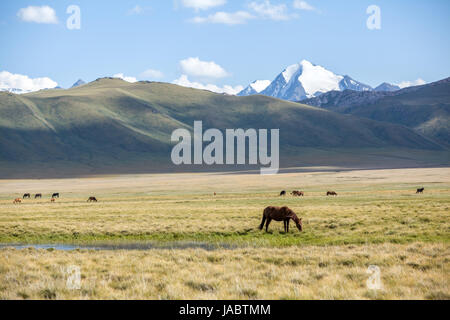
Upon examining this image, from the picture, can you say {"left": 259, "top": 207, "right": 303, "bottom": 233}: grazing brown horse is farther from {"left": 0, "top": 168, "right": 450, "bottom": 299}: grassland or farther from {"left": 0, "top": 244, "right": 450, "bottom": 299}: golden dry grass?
{"left": 0, "top": 244, "right": 450, "bottom": 299}: golden dry grass

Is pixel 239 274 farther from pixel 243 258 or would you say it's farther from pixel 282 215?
pixel 282 215

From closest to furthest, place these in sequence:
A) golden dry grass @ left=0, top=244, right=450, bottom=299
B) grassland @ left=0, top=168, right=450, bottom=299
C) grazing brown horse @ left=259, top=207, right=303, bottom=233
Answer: golden dry grass @ left=0, top=244, right=450, bottom=299 → grassland @ left=0, top=168, right=450, bottom=299 → grazing brown horse @ left=259, top=207, right=303, bottom=233

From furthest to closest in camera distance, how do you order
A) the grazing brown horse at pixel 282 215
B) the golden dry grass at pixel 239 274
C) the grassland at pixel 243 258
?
the grazing brown horse at pixel 282 215 → the grassland at pixel 243 258 → the golden dry grass at pixel 239 274

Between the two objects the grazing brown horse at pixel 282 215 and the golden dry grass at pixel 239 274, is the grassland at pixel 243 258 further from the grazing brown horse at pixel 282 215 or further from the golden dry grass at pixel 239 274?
the grazing brown horse at pixel 282 215

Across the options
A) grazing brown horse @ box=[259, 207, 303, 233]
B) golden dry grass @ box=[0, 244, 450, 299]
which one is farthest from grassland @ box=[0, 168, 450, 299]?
grazing brown horse @ box=[259, 207, 303, 233]

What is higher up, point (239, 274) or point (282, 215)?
point (282, 215)

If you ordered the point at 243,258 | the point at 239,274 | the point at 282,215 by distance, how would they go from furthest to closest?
the point at 282,215, the point at 243,258, the point at 239,274

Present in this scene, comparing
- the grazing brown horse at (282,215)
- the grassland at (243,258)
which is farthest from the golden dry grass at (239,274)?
the grazing brown horse at (282,215)

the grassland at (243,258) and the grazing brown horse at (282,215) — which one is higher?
the grazing brown horse at (282,215)

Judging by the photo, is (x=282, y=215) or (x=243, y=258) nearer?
(x=243, y=258)

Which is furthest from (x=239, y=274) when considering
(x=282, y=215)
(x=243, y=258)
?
(x=282, y=215)
